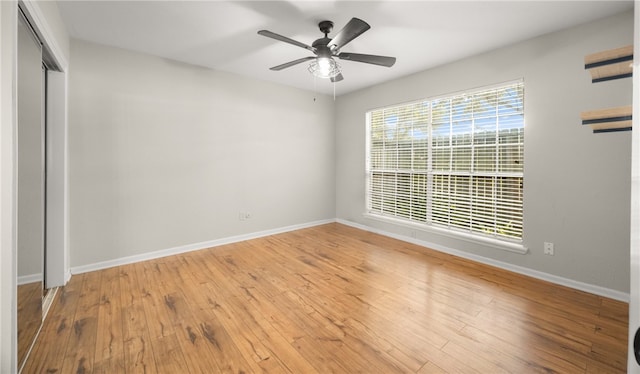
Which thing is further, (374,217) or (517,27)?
(374,217)

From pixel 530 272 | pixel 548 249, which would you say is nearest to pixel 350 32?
pixel 548 249

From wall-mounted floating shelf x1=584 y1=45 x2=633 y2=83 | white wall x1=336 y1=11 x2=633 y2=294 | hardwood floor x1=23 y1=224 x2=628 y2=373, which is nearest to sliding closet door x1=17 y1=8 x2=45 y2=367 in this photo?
hardwood floor x1=23 y1=224 x2=628 y2=373

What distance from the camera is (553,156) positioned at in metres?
2.98

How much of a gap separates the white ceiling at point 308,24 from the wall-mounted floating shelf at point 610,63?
3.47 ft

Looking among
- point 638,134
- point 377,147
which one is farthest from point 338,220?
point 638,134

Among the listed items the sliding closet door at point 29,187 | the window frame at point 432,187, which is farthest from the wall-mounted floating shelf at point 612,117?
the sliding closet door at point 29,187

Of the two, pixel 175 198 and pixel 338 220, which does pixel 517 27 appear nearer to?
pixel 338 220

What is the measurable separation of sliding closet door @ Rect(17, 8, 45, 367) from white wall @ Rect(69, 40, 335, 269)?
1.03 m

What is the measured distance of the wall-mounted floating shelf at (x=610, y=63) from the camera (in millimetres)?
1611

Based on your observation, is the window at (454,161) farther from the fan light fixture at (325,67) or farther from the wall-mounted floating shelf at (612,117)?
the fan light fixture at (325,67)

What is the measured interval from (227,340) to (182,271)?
5.00 ft

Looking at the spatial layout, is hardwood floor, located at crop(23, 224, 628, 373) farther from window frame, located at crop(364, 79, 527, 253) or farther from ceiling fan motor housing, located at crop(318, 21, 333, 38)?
ceiling fan motor housing, located at crop(318, 21, 333, 38)

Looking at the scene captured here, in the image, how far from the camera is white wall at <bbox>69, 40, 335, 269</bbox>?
10.6 feet

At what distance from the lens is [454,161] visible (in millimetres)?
3867
